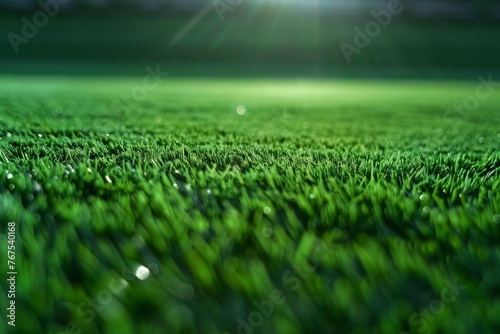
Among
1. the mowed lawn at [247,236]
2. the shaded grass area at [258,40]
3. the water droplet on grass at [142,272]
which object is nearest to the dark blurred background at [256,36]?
the shaded grass area at [258,40]

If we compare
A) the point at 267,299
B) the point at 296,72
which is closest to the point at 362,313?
the point at 267,299

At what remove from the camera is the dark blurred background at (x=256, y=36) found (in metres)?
21.5

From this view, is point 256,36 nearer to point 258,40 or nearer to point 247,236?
point 258,40

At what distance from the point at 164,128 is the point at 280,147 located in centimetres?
117

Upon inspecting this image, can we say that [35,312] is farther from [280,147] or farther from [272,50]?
[272,50]

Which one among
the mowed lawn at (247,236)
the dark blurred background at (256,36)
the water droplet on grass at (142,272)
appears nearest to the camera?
the mowed lawn at (247,236)

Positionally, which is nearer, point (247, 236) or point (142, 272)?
point (142, 272)

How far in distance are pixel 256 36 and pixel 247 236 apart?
81.3ft

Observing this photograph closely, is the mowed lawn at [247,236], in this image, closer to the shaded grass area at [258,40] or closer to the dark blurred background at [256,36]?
the dark blurred background at [256,36]

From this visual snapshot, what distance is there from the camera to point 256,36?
25578 mm

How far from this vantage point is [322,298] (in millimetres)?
1293

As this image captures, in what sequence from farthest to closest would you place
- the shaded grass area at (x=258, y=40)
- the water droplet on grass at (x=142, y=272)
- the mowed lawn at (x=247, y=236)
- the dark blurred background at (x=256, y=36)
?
the shaded grass area at (x=258, y=40) < the dark blurred background at (x=256, y=36) < the water droplet on grass at (x=142, y=272) < the mowed lawn at (x=247, y=236)

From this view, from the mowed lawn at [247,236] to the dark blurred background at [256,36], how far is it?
603 inches

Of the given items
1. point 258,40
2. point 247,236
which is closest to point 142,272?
point 247,236
